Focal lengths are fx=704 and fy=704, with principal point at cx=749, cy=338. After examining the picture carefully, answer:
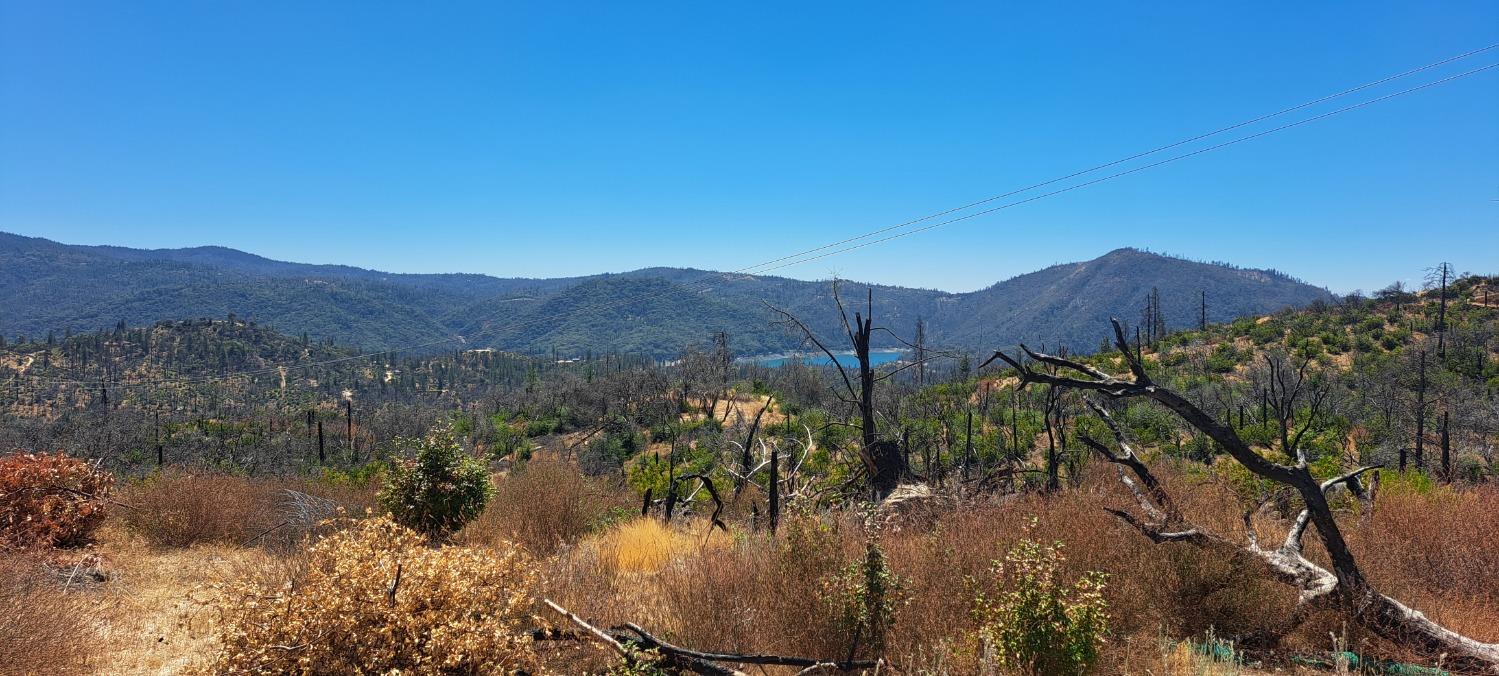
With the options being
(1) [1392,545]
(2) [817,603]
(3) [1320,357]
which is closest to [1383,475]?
(1) [1392,545]

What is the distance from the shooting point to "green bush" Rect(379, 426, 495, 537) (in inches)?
336

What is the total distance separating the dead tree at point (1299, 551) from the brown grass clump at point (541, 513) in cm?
581

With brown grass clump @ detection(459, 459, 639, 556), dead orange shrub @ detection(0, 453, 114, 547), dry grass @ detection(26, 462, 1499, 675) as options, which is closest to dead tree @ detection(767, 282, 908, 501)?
dry grass @ detection(26, 462, 1499, 675)

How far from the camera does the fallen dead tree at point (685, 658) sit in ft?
13.0

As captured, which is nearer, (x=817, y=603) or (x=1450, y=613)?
(x=817, y=603)

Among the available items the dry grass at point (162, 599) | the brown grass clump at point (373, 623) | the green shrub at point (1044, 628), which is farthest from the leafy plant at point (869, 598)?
the dry grass at point (162, 599)

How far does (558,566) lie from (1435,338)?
153 ft

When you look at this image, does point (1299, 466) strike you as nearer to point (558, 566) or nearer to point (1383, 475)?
point (558, 566)

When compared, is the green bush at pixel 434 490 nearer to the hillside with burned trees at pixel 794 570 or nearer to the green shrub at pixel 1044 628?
the hillside with burned trees at pixel 794 570

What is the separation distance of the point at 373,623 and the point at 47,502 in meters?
7.32

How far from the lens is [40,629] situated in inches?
190

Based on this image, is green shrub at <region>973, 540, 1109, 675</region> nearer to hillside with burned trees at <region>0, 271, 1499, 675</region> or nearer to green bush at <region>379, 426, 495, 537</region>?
hillside with burned trees at <region>0, 271, 1499, 675</region>

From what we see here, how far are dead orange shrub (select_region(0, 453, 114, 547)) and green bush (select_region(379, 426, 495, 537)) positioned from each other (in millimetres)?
3260

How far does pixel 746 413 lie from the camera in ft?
140
